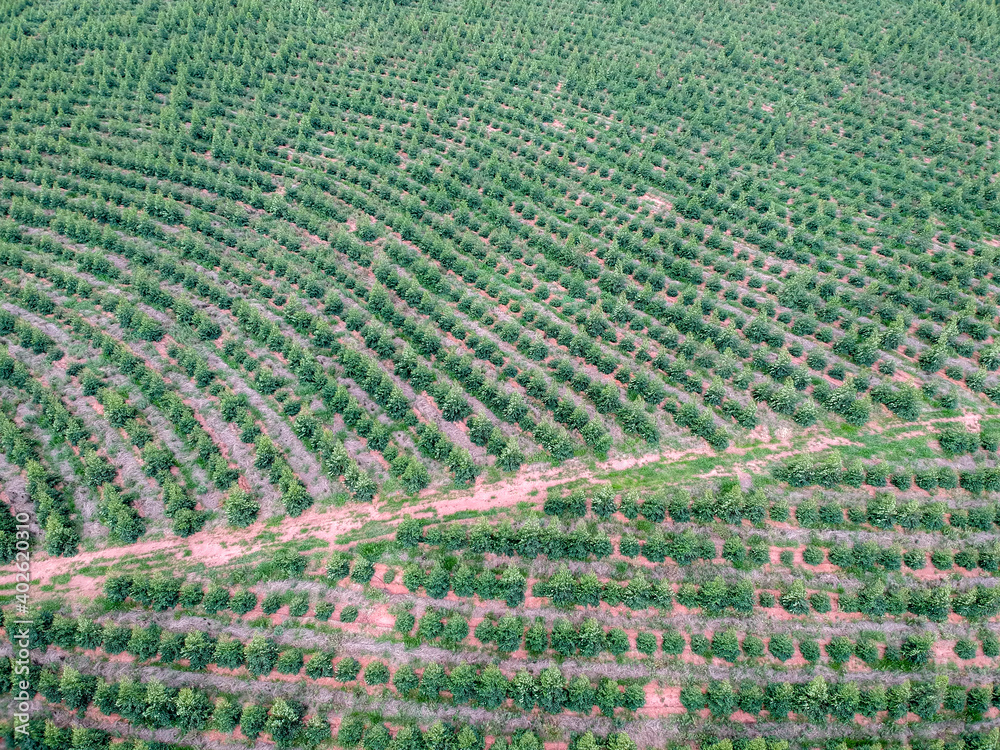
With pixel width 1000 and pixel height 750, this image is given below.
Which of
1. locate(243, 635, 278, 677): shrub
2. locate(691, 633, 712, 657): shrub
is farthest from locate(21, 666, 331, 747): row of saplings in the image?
locate(691, 633, 712, 657): shrub

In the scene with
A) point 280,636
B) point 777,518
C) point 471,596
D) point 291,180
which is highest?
point 291,180

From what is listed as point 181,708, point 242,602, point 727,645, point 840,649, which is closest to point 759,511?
point 840,649

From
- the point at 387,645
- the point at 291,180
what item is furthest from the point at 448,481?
the point at 291,180

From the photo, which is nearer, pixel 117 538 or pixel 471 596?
pixel 471 596

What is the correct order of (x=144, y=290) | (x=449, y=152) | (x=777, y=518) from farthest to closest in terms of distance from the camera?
(x=449, y=152) < (x=144, y=290) < (x=777, y=518)

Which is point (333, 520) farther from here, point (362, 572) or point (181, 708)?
point (181, 708)

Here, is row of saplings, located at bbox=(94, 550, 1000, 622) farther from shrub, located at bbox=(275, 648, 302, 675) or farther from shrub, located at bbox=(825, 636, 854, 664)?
shrub, located at bbox=(275, 648, 302, 675)

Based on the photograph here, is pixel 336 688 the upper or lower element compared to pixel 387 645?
lower

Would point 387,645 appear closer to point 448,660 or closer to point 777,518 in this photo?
point 448,660
